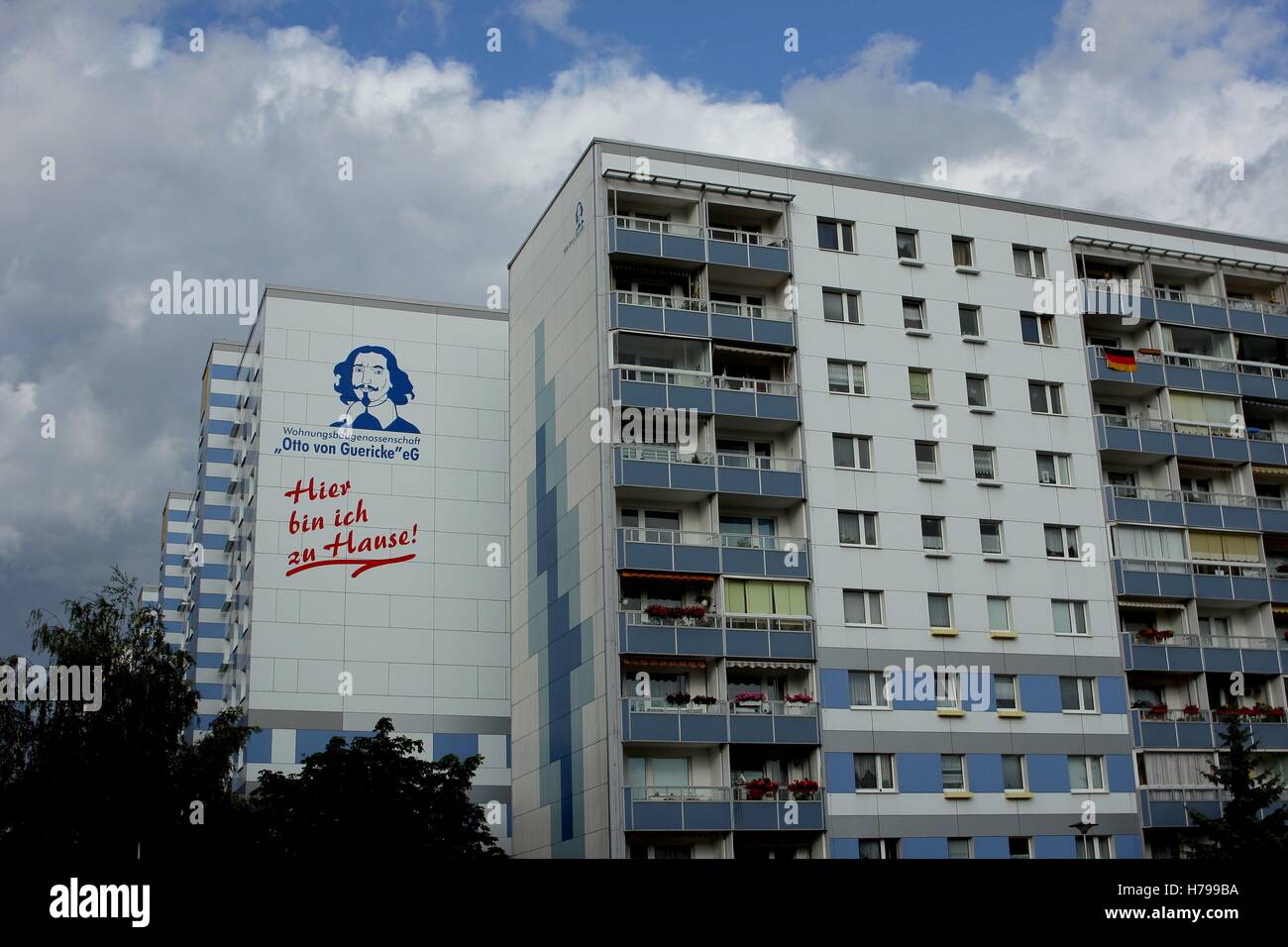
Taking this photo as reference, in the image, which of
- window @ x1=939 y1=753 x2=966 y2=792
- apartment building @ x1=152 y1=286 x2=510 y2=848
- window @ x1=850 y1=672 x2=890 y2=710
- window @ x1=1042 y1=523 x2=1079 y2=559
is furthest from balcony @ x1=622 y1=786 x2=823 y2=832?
apartment building @ x1=152 y1=286 x2=510 y2=848

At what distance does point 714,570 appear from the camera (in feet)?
185

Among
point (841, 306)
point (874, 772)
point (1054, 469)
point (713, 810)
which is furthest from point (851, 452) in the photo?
point (713, 810)

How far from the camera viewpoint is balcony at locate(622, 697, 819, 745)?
53.6 m

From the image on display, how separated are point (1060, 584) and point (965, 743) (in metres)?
8.55

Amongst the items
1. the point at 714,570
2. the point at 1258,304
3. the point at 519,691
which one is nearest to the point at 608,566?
the point at 714,570

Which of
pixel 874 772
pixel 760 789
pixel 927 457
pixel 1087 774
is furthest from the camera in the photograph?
pixel 927 457

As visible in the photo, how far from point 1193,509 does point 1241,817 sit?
15.4 meters

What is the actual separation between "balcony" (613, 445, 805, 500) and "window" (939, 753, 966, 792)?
11.7 m

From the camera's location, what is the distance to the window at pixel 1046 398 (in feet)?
209

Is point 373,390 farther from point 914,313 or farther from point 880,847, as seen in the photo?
point 880,847

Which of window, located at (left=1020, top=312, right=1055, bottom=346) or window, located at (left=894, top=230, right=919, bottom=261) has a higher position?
window, located at (left=894, top=230, right=919, bottom=261)

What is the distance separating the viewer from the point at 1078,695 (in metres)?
59.5

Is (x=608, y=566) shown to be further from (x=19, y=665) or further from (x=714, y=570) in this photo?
(x=19, y=665)

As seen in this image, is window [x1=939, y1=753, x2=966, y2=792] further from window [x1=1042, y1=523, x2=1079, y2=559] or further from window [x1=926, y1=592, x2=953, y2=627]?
window [x1=1042, y1=523, x2=1079, y2=559]
